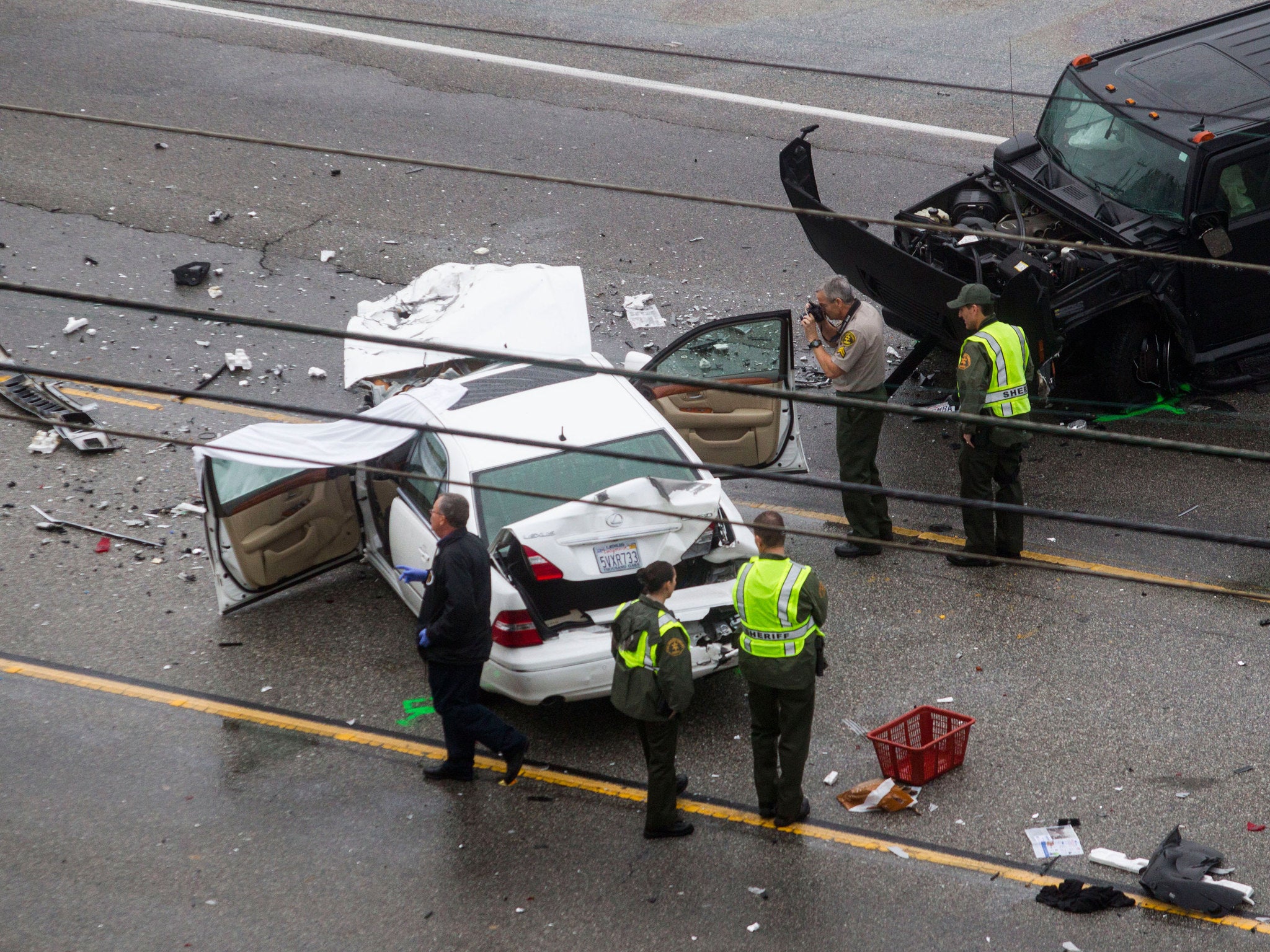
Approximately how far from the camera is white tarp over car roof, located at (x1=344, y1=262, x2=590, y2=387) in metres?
8.77

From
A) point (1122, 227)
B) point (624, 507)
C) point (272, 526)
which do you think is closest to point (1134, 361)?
point (1122, 227)

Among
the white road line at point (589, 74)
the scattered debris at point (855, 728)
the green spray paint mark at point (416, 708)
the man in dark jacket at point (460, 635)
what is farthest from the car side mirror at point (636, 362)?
the white road line at point (589, 74)

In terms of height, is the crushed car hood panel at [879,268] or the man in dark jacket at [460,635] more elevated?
the crushed car hood panel at [879,268]

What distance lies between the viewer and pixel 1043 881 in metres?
6.50

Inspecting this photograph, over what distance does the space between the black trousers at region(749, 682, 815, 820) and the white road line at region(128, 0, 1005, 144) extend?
8917 mm

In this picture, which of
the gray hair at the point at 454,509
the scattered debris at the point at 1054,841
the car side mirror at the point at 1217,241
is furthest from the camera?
the car side mirror at the point at 1217,241

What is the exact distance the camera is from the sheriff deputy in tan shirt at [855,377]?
866 centimetres

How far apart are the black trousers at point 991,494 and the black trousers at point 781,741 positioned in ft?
8.29

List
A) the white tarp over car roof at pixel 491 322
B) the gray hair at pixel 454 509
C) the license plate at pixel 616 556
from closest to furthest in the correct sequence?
the gray hair at pixel 454 509 → the license plate at pixel 616 556 → the white tarp over car roof at pixel 491 322

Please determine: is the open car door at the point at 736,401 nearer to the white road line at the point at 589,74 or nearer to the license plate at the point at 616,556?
the license plate at the point at 616,556

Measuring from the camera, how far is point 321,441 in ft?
25.5

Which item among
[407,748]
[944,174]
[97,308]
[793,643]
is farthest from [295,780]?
[944,174]

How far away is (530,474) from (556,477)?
144 millimetres

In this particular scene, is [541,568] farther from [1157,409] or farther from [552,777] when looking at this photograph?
[1157,409]
